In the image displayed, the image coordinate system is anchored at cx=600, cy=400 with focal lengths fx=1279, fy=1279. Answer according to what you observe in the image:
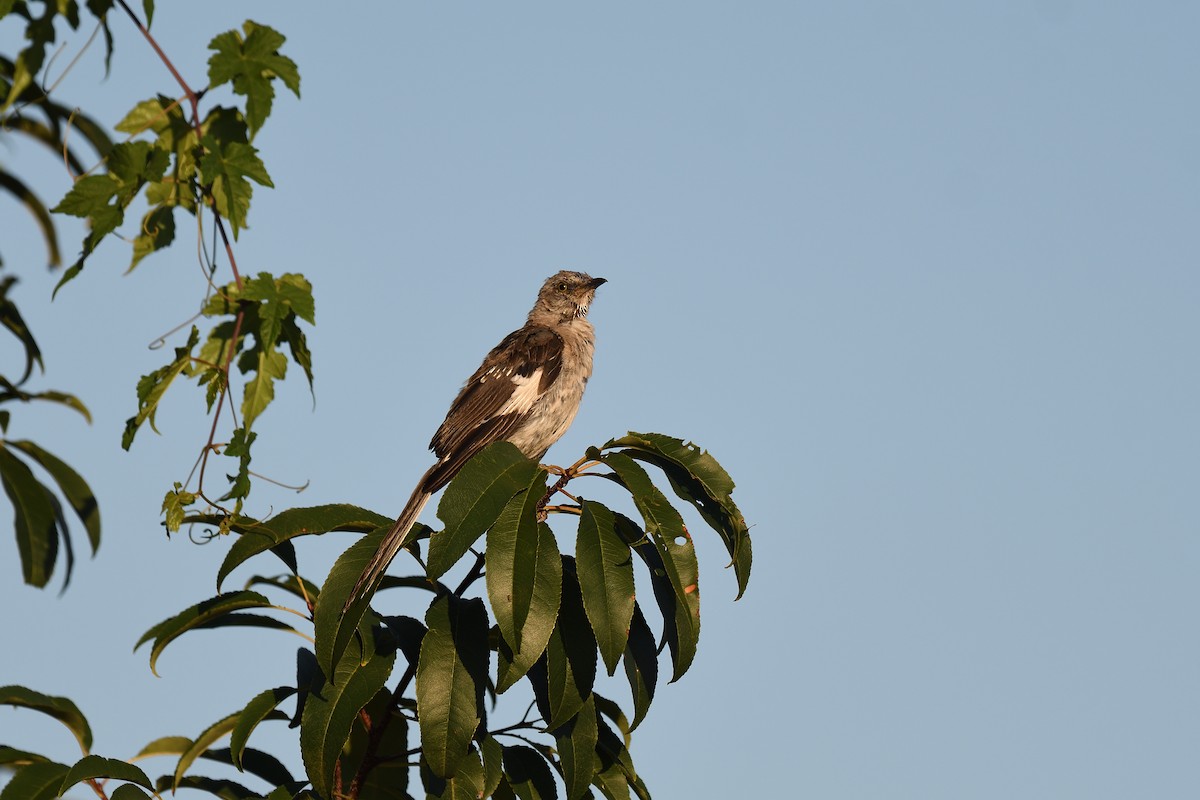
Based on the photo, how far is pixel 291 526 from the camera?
4562mm

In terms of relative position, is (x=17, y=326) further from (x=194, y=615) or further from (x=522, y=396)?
(x=522, y=396)

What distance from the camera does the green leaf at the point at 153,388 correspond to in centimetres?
461

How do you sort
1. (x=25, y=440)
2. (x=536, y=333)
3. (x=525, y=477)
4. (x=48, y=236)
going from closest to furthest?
(x=525, y=477), (x=25, y=440), (x=48, y=236), (x=536, y=333)

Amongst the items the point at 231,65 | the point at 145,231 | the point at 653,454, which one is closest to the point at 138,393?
the point at 145,231

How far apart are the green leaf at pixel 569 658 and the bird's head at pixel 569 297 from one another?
469cm

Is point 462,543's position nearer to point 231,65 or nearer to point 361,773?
point 361,773

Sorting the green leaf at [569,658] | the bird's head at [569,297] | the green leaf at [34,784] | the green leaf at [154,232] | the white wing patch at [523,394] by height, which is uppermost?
the bird's head at [569,297]

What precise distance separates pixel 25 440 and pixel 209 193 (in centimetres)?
188

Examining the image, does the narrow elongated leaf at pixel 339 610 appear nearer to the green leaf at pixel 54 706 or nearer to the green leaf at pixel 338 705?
the green leaf at pixel 338 705

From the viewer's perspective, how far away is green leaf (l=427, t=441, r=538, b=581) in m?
3.88

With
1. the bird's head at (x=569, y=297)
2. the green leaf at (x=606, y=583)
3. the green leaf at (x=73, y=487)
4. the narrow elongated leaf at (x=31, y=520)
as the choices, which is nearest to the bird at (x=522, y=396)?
the bird's head at (x=569, y=297)

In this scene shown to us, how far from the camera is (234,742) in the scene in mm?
4363

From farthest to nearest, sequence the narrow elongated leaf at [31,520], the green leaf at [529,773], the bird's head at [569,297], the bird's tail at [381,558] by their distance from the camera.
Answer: the bird's head at [569,297], the narrow elongated leaf at [31,520], the green leaf at [529,773], the bird's tail at [381,558]

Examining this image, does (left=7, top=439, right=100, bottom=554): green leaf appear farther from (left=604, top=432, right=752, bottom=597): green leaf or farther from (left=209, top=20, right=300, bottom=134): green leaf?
(left=604, top=432, right=752, bottom=597): green leaf
